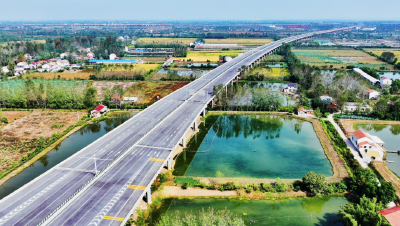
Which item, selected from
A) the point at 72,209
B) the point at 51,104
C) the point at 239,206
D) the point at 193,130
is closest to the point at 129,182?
the point at 72,209

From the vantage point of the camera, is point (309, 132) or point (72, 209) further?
point (309, 132)

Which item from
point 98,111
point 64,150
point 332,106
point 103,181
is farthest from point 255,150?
point 98,111

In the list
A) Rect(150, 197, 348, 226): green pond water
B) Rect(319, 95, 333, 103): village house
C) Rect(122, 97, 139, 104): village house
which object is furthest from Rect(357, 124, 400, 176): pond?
Rect(122, 97, 139, 104): village house

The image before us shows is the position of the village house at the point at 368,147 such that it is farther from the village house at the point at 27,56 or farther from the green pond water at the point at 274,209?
the village house at the point at 27,56

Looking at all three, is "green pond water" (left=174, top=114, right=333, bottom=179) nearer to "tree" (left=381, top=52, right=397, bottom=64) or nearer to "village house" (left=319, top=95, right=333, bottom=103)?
"village house" (left=319, top=95, right=333, bottom=103)

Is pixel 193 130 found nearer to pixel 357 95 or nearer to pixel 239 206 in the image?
pixel 239 206
